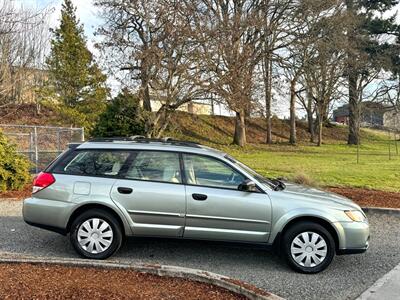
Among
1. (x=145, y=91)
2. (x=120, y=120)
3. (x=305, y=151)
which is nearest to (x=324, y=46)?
(x=305, y=151)

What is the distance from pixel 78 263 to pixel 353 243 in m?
3.38

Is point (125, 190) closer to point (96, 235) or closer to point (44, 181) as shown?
point (96, 235)

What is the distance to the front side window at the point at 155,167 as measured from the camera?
16.8 ft

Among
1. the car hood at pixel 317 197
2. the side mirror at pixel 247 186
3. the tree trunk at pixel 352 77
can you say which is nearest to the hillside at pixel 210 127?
the tree trunk at pixel 352 77

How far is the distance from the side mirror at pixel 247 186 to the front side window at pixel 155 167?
2.67 ft

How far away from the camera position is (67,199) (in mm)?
5047

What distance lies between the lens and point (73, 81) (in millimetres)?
23547

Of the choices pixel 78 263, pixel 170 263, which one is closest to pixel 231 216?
pixel 170 263

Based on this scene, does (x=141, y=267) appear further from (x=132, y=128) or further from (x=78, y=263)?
(x=132, y=128)

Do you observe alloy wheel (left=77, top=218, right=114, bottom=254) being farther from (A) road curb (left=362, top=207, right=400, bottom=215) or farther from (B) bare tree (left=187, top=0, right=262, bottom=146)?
(B) bare tree (left=187, top=0, right=262, bottom=146)

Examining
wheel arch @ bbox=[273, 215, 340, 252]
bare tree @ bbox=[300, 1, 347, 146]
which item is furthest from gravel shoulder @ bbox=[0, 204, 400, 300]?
bare tree @ bbox=[300, 1, 347, 146]

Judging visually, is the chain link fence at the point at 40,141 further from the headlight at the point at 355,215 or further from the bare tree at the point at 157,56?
the headlight at the point at 355,215

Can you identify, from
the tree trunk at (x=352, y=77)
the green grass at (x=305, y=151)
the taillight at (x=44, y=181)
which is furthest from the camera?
the tree trunk at (x=352, y=77)

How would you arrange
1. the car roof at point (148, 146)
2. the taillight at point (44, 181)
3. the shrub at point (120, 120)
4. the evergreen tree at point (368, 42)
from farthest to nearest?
1. the evergreen tree at point (368, 42)
2. the shrub at point (120, 120)
3. the car roof at point (148, 146)
4. the taillight at point (44, 181)
